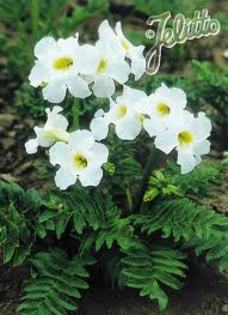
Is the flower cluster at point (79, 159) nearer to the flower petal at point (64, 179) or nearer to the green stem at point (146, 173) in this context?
the flower petal at point (64, 179)

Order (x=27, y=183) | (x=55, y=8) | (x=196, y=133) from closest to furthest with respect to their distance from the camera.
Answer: (x=196, y=133)
(x=27, y=183)
(x=55, y=8)

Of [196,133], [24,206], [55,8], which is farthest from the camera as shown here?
[55,8]

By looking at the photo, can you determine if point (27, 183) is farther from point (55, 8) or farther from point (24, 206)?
point (55, 8)

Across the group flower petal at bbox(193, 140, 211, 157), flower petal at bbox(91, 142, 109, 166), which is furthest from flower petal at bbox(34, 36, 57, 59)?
flower petal at bbox(193, 140, 211, 157)

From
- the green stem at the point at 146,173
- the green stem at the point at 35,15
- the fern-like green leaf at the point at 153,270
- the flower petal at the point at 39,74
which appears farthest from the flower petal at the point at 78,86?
the green stem at the point at 35,15

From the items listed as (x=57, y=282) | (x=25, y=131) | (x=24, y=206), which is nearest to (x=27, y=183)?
(x=25, y=131)

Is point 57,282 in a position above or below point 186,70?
below

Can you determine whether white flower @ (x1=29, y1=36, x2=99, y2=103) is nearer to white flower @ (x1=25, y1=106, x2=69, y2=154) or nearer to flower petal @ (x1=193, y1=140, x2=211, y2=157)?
white flower @ (x1=25, y1=106, x2=69, y2=154)

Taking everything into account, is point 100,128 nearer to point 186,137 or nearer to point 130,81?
point 186,137
